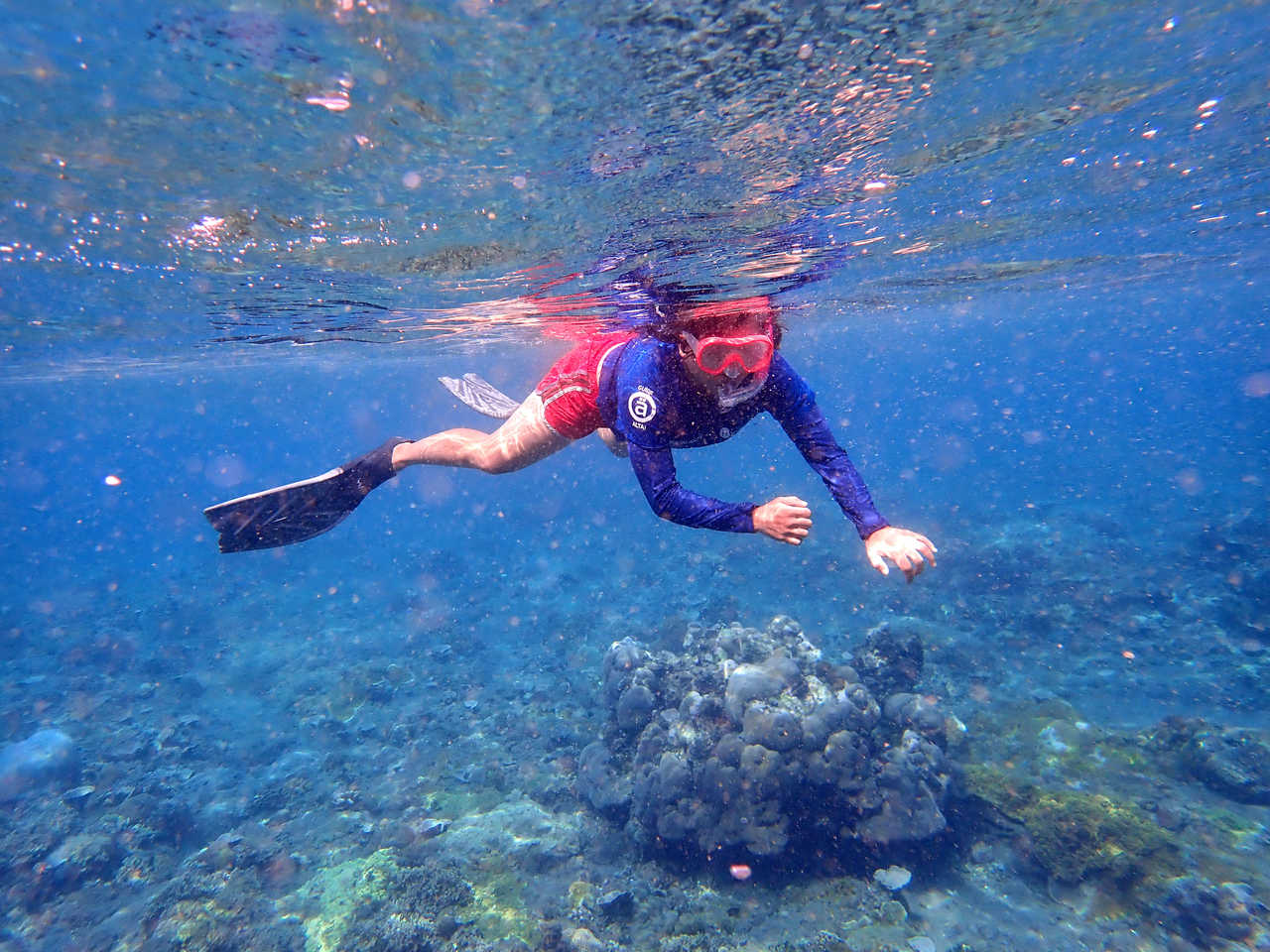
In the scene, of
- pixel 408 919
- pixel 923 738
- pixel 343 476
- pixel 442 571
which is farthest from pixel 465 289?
pixel 442 571

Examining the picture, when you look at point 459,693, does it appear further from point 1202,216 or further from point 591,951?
point 1202,216

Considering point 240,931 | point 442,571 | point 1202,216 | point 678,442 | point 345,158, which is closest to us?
point 678,442

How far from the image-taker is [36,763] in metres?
12.7

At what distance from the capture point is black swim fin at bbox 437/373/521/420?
9.03 m

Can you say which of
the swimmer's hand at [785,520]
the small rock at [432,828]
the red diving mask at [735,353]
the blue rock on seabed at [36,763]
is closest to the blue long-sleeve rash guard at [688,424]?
the swimmer's hand at [785,520]

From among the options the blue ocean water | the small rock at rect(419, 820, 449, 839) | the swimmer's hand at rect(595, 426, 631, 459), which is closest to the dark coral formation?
the blue ocean water

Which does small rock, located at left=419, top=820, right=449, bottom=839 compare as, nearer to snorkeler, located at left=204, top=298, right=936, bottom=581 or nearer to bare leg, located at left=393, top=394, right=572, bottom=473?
snorkeler, located at left=204, top=298, right=936, bottom=581

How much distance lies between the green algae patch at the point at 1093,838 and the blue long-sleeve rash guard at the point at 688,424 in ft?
21.7

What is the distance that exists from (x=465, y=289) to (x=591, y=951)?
11.5m

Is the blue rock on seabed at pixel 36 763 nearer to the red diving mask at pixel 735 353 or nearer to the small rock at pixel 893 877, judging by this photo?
the small rock at pixel 893 877

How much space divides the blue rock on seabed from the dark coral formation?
12012 millimetres

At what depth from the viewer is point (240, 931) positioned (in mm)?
7844

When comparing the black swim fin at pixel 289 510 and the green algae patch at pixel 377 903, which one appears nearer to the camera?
the black swim fin at pixel 289 510

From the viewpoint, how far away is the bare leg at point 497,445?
19.5 feet
